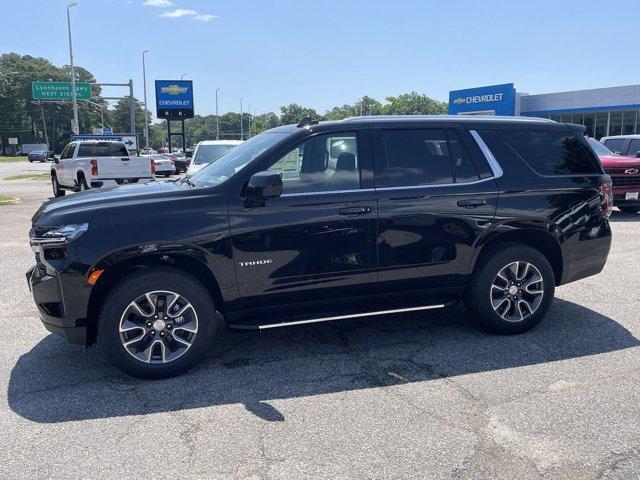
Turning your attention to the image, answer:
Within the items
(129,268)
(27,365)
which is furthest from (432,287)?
(27,365)

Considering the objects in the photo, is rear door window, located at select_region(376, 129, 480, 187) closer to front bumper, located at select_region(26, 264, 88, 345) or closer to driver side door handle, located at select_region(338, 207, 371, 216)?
driver side door handle, located at select_region(338, 207, 371, 216)

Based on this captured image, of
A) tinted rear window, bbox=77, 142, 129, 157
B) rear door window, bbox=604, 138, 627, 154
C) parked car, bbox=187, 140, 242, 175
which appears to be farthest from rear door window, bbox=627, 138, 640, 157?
tinted rear window, bbox=77, 142, 129, 157

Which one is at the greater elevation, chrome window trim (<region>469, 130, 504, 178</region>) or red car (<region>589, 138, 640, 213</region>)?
chrome window trim (<region>469, 130, 504, 178</region>)

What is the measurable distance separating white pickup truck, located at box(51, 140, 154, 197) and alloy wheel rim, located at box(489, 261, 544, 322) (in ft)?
39.5

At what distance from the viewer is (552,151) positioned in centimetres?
525

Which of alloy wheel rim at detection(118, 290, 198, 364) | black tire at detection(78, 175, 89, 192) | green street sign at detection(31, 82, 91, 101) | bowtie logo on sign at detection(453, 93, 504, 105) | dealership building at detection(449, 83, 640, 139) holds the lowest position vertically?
alloy wheel rim at detection(118, 290, 198, 364)

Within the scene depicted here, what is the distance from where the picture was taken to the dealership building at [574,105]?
1398 inches

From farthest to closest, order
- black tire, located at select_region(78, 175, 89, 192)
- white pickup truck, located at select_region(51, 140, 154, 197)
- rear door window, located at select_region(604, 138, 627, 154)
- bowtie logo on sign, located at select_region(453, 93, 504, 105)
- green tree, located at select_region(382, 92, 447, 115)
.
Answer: green tree, located at select_region(382, 92, 447, 115), bowtie logo on sign, located at select_region(453, 93, 504, 105), black tire, located at select_region(78, 175, 89, 192), white pickup truck, located at select_region(51, 140, 154, 197), rear door window, located at select_region(604, 138, 627, 154)

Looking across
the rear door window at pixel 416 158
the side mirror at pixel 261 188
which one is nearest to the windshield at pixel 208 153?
the rear door window at pixel 416 158

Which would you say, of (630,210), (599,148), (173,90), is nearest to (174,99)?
(173,90)

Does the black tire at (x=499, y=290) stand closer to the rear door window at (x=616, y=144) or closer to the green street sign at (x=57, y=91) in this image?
the rear door window at (x=616, y=144)

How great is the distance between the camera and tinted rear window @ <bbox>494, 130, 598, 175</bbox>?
5.13 m

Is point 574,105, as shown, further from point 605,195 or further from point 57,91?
point 57,91

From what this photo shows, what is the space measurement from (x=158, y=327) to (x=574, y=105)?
134 feet
